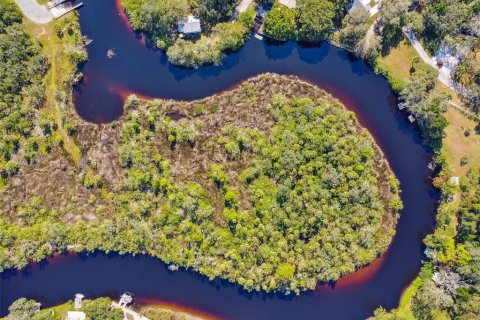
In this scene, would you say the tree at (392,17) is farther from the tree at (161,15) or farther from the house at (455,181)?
the tree at (161,15)

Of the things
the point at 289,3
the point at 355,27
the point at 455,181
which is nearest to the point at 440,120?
the point at 455,181

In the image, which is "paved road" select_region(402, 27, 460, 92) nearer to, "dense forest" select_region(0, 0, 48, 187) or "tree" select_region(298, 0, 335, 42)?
"tree" select_region(298, 0, 335, 42)

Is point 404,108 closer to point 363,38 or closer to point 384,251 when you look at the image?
point 363,38

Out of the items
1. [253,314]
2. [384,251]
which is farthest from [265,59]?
[253,314]

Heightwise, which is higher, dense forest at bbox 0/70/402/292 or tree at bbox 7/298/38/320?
dense forest at bbox 0/70/402/292

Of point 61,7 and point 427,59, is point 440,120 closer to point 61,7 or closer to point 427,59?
point 427,59

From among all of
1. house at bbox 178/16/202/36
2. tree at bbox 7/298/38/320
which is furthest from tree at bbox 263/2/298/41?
tree at bbox 7/298/38/320
